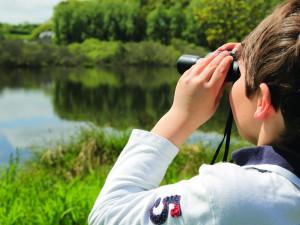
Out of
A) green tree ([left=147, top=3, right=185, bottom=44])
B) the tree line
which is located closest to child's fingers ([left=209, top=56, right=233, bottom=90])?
the tree line

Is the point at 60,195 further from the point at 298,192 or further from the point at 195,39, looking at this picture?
the point at 195,39

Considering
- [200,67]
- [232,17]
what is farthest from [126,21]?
[200,67]

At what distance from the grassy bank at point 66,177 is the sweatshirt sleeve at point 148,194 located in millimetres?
1664

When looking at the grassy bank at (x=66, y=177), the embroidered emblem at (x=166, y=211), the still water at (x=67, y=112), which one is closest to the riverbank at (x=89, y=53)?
the still water at (x=67, y=112)

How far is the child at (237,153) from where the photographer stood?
68cm

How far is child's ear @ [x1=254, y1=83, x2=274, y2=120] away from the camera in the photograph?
721 millimetres

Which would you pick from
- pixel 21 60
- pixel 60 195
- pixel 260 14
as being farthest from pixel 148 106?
pixel 21 60

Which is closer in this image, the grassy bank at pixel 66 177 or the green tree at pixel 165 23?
the grassy bank at pixel 66 177

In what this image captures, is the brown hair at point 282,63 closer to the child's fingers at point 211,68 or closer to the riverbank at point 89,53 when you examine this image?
the child's fingers at point 211,68

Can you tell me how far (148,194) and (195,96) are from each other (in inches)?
7.2

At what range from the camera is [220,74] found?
0.79 m

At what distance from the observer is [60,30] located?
40719mm

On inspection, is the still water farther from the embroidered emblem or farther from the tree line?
the tree line

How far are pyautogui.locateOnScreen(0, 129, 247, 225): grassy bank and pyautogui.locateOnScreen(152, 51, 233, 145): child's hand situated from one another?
1.69 meters
